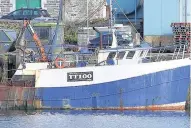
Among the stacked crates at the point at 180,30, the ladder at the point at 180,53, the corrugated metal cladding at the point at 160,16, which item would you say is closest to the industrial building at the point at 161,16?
the corrugated metal cladding at the point at 160,16

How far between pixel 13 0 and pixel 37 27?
6656mm

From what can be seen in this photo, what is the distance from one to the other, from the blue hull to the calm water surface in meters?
0.40

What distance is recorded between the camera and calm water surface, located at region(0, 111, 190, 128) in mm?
34562

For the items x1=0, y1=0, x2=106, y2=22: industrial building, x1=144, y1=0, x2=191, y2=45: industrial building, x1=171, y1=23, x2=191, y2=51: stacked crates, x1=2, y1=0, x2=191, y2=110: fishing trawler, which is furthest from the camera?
x1=0, y1=0, x2=106, y2=22: industrial building

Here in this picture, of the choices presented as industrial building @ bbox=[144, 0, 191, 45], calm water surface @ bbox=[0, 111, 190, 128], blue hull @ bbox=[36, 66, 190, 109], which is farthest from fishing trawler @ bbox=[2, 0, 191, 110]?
industrial building @ bbox=[144, 0, 191, 45]

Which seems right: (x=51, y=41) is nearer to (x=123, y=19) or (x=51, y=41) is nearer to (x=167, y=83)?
(x=167, y=83)

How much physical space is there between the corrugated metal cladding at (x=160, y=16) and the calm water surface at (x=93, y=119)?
1132cm

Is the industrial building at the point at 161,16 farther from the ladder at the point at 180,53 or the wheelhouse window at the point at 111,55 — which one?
the wheelhouse window at the point at 111,55

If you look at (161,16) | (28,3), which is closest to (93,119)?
(161,16)

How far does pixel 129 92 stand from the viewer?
37.2m

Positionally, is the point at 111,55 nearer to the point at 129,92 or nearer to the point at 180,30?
the point at 129,92

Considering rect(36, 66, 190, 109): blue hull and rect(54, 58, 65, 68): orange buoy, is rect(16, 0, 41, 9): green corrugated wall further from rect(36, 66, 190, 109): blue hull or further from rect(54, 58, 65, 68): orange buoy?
rect(36, 66, 190, 109): blue hull

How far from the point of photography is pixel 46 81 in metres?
37.8

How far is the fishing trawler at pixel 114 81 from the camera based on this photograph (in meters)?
37.2
